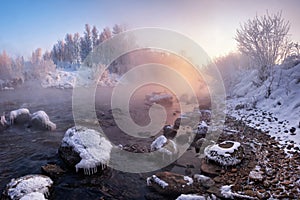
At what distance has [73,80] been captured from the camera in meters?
49.8

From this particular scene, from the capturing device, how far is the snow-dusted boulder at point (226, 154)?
706 centimetres

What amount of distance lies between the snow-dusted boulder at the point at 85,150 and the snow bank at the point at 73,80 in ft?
120

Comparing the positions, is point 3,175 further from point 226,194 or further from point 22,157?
point 226,194

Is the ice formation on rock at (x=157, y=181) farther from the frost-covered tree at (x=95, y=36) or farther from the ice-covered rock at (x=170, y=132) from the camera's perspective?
the frost-covered tree at (x=95, y=36)

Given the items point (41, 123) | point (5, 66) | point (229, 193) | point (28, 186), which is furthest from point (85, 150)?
point (5, 66)

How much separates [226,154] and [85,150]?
16.6ft

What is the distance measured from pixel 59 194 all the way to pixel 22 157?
355cm

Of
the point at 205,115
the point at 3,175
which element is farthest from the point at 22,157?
the point at 205,115

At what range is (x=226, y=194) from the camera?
5.50 m

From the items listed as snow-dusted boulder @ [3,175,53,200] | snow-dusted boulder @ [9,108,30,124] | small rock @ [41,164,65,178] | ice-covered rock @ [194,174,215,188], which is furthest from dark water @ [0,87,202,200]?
snow-dusted boulder @ [9,108,30,124]

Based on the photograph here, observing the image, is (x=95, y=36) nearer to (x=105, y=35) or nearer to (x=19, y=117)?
(x=105, y=35)

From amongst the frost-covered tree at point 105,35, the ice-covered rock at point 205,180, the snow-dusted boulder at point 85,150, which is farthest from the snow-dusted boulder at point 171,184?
the frost-covered tree at point 105,35

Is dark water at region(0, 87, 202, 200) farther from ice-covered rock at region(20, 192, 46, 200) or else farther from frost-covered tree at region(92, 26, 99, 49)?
frost-covered tree at region(92, 26, 99, 49)

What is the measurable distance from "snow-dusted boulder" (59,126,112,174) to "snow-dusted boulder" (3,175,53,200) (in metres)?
1.24
